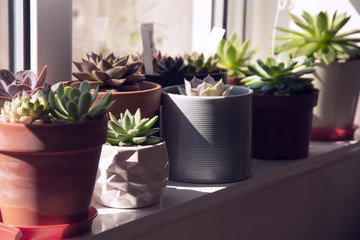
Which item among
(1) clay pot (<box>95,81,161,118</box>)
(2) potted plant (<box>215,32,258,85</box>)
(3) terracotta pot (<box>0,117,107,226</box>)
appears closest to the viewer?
(3) terracotta pot (<box>0,117,107,226</box>)

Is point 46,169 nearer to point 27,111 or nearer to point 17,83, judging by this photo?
point 27,111

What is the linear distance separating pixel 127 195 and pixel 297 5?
0.97 meters

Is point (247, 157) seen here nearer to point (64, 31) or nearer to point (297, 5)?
point (64, 31)

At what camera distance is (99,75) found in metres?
0.90

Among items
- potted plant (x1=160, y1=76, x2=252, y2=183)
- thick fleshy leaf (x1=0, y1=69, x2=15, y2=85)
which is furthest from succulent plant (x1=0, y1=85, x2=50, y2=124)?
potted plant (x1=160, y1=76, x2=252, y2=183)

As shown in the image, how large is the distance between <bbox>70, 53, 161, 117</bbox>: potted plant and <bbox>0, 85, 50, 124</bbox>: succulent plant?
0.18 m

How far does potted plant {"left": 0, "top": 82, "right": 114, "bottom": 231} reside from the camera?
2.21ft

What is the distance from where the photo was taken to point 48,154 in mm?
681

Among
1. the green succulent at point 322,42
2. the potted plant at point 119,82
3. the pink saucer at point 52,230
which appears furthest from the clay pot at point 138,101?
the green succulent at point 322,42

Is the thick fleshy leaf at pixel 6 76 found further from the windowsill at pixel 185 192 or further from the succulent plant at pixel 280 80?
the succulent plant at pixel 280 80

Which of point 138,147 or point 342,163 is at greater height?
point 138,147

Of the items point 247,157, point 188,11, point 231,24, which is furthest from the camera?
point 231,24

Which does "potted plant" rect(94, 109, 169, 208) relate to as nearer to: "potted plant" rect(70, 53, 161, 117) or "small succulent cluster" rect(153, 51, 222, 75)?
"potted plant" rect(70, 53, 161, 117)

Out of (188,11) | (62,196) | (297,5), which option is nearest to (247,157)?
(62,196)
